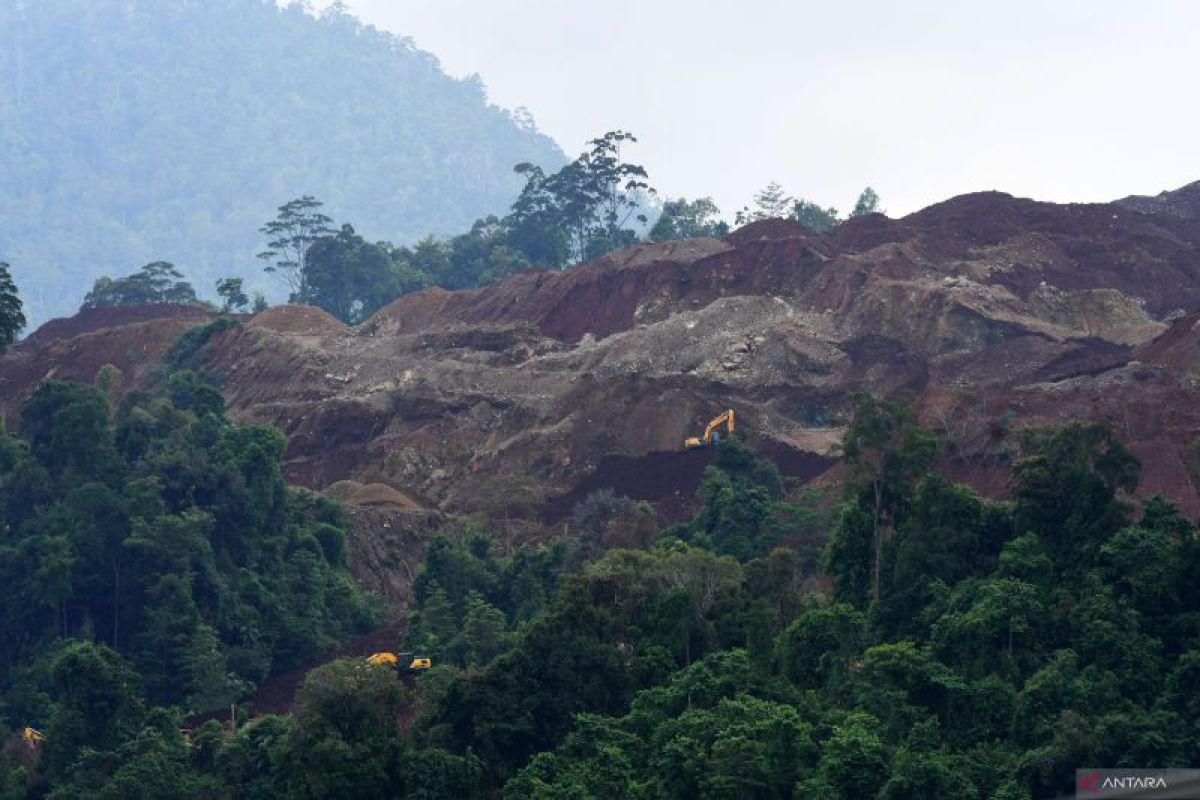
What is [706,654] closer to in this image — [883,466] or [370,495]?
[883,466]

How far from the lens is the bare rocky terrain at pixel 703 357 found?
6962 centimetres

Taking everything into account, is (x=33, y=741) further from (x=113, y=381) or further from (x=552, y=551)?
(x=113, y=381)

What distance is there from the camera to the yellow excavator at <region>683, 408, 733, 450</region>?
7119 cm

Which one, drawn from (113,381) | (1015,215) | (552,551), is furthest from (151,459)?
(1015,215)

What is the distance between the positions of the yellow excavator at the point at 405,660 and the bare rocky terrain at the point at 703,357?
44.1 ft

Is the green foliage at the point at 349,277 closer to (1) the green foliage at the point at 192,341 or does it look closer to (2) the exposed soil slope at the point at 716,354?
(2) the exposed soil slope at the point at 716,354

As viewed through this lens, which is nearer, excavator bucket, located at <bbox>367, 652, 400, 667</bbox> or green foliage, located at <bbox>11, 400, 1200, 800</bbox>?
green foliage, located at <bbox>11, 400, 1200, 800</bbox>

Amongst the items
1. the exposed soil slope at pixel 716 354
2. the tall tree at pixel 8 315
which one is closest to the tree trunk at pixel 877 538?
the exposed soil slope at pixel 716 354

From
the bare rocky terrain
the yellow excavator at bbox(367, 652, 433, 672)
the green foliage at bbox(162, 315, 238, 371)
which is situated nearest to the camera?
the yellow excavator at bbox(367, 652, 433, 672)

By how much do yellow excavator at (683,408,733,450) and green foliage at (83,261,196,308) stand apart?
164 feet

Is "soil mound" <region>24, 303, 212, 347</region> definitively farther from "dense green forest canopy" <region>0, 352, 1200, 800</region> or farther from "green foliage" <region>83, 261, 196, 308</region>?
"dense green forest canopy" <region>0, 352, 1200, 800</region>

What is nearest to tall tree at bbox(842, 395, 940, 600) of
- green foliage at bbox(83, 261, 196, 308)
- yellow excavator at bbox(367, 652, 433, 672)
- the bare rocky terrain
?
the bare rocky terrain

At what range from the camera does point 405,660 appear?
182 feet

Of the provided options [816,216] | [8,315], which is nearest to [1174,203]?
[816,216]
